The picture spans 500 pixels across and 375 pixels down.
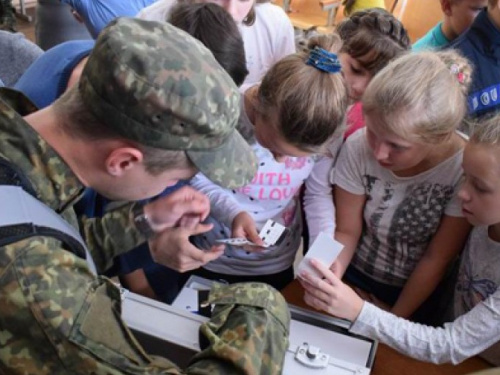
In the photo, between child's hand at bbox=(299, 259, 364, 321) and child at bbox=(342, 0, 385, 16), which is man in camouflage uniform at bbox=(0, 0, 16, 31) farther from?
child's hand at bbox=(299, 259, 364, 321)

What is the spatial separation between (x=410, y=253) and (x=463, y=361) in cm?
30

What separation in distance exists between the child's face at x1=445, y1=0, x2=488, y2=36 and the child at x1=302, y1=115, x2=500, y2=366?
3.36 ft

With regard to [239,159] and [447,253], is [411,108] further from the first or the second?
[239,159]

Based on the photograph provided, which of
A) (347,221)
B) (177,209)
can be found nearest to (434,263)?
(347,221)

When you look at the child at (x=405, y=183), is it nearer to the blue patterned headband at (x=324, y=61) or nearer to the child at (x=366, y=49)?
the blue patterned headband at (x=324, y=61)

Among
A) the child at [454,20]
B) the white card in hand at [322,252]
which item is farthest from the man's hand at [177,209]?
the child at [454,20]

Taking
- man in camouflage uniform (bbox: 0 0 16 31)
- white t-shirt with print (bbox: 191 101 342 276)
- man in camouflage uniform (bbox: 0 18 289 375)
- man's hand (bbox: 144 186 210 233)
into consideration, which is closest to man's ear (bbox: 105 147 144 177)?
man in camouflage uniform (bbox: 0 18 289 375)

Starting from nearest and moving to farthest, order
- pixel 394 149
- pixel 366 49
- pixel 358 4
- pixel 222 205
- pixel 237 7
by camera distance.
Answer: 1. pixel 394 149
2. pixel 222 205
3. pixel 366 49
4. pixel 237 7
5. pixel 358 4

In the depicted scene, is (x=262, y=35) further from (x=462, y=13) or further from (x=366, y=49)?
(x=462, y=13)

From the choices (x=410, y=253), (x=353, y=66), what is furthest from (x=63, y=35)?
(x=410, y=253)

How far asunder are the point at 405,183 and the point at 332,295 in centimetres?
38

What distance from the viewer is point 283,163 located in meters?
1.50

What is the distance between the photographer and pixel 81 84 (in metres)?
0.81

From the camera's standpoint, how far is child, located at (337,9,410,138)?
1644mm
